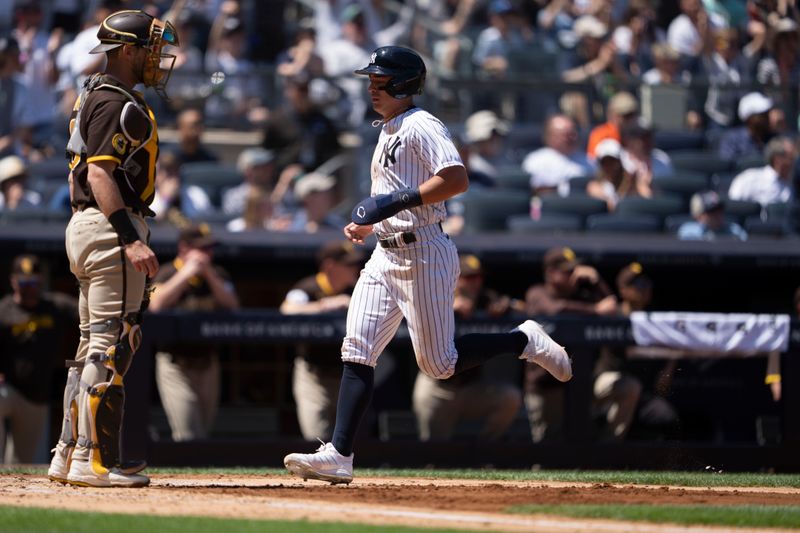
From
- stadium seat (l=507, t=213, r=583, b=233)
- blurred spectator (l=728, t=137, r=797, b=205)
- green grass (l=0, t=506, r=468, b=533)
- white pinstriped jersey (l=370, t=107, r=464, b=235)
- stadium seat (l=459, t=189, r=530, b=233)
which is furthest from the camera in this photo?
blurred spectator (l=728, t=137, r=797, b=205)

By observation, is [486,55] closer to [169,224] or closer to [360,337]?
[169,224]

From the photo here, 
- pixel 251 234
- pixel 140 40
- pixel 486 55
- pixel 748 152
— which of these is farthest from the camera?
pixel 486 55

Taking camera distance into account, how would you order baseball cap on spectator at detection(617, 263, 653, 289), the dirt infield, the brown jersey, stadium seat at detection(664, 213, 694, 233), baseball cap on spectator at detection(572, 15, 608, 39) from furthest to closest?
baseball cap on spectator at detection(572, 15, 608, 39) < stadium seat at detection(664, 213, 694, 233) < baseball cap on spectator at detection(617, 263, 653, 289) < the brown jersey < the dirt infield

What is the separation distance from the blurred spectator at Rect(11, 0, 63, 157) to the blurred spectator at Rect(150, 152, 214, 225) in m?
1.14

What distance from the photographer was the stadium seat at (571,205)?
1091cm

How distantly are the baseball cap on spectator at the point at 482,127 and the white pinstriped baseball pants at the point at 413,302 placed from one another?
236 inches

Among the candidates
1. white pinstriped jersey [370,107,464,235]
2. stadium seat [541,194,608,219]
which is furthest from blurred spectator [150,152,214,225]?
white pinstriped jersey [370,107,464,235]

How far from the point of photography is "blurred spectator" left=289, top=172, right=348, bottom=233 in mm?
10602

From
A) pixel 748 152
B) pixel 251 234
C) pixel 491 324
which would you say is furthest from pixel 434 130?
pixel 748 152

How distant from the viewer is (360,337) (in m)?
5.70

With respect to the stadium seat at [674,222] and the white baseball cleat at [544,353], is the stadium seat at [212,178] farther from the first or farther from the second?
the white baseball cleat at [544,353]

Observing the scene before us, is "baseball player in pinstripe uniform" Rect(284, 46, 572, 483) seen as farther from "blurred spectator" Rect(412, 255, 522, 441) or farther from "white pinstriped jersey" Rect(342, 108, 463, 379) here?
"blurred spectator" Rect(412, 255, 522, 441)

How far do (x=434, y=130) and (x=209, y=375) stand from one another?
4.15m

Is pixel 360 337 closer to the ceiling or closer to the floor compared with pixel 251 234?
closer to the floor
